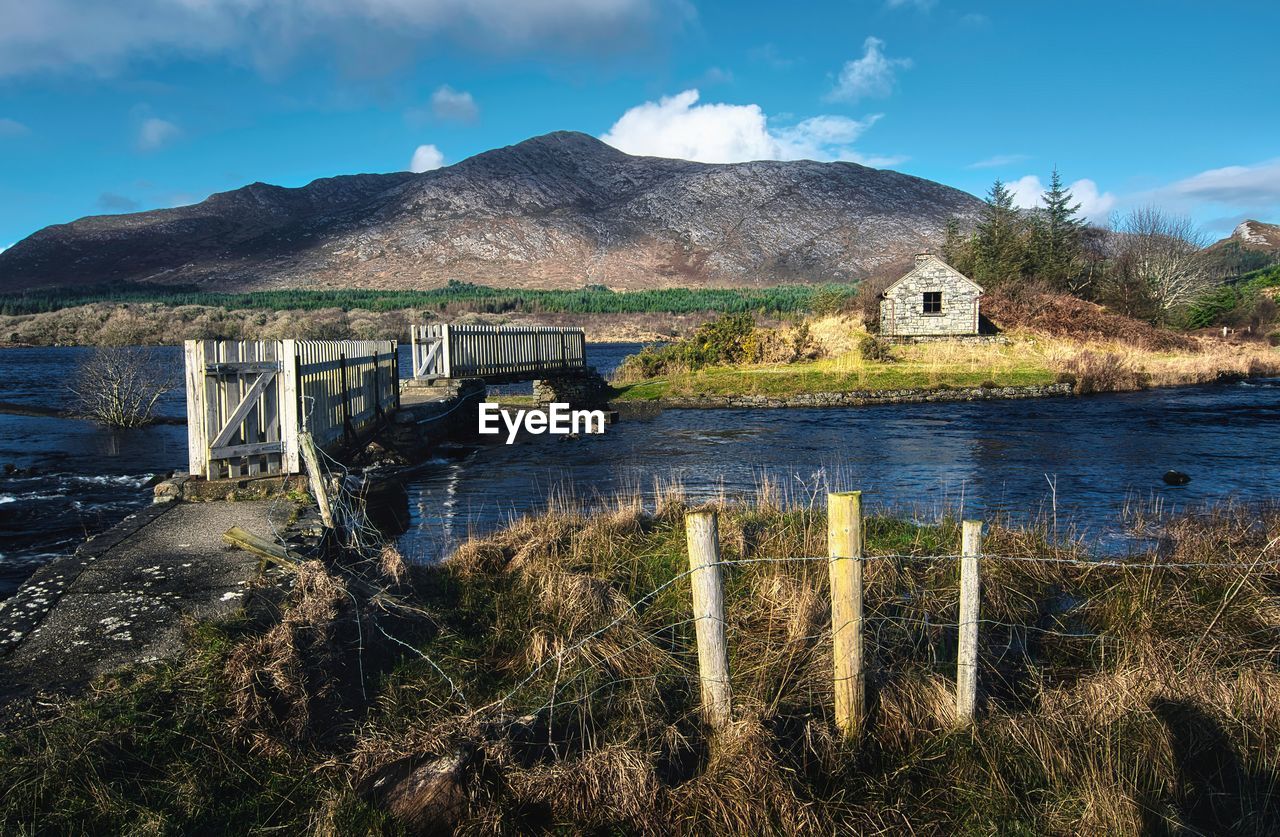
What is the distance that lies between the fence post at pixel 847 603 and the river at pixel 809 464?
188 inches

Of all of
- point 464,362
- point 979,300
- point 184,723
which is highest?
point 979,300

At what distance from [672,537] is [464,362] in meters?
17.0

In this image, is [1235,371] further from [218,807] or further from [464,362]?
[218,807]

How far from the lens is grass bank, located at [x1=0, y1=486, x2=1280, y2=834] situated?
443 centimetres

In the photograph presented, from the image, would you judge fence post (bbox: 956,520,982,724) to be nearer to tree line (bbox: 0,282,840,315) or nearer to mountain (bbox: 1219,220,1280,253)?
tree line (bbox: 0,282,840,315)

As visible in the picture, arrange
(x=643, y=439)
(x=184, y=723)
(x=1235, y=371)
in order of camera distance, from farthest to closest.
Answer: (x=1235, y=371)
(x=643, y=439)
(x=184, y=723)

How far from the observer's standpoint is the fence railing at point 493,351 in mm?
24281

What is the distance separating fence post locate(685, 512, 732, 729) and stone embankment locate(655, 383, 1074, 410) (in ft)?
88.1

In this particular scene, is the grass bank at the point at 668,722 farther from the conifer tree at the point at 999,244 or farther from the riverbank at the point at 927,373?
the conifer tree at the point at 999,244

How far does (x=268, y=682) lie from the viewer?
5258 mm

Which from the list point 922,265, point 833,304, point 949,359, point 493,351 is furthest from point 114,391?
point 833,304

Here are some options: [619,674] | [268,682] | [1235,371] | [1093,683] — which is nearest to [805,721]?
[619,674]

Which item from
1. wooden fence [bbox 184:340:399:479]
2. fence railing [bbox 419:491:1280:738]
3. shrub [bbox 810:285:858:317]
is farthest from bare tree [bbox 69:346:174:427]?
shrub [bbox 810:285:858:317]

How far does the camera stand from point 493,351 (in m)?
26.9
